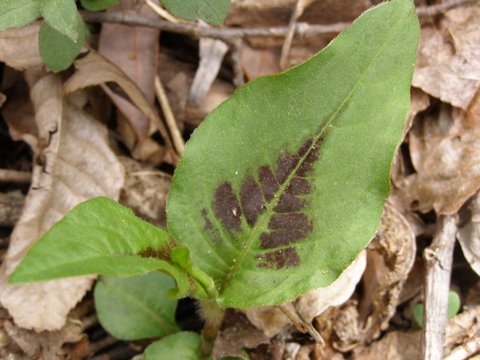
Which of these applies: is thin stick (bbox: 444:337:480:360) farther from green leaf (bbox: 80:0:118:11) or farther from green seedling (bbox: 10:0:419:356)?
green leaf (bbox: 80:0:118:11)

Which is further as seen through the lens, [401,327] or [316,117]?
[401,327]

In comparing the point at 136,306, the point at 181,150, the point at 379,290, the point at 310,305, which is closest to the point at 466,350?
the point at 379,290

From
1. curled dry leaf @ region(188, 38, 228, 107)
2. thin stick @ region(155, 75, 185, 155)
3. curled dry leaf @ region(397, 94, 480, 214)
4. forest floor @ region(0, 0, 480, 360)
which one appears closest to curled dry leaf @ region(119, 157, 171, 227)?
forest floor @ region(0, 0, 480, 360)

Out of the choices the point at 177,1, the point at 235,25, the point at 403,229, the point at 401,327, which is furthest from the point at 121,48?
the point at 401,327

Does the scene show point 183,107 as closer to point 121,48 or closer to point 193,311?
point 121,48

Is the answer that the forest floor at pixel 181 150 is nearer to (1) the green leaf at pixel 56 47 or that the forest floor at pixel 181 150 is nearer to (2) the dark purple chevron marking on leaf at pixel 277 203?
(1) the green leaf at pixel 56 47

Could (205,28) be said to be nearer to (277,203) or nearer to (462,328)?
(277,203)

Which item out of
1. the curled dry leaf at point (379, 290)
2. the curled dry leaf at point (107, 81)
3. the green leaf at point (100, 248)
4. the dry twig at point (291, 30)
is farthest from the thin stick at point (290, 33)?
the green leaf at point (100, 248)
